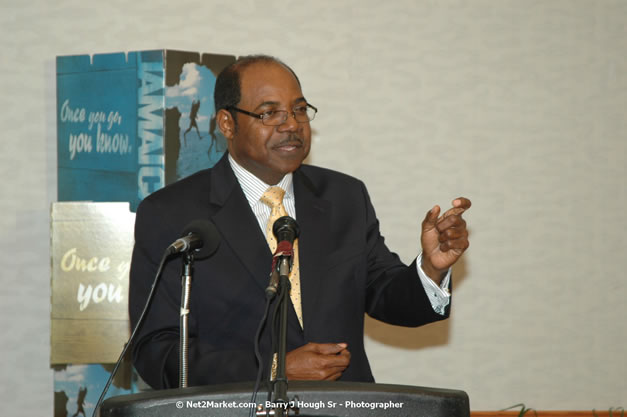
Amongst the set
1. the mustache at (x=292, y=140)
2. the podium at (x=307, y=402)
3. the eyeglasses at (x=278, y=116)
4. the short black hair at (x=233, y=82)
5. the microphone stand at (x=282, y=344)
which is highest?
the short black hair at (x=233, y=82)

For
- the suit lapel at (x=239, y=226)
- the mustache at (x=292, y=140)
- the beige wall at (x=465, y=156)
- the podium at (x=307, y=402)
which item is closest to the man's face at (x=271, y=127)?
the mustache at (x=292, y=140)

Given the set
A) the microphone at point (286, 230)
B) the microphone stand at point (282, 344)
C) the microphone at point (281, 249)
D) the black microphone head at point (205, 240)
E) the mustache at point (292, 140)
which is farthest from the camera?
the mustache at point (292, 140)

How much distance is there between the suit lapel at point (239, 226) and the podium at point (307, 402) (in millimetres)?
988

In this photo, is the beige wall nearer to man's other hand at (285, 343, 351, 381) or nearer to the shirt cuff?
the shirt cuff

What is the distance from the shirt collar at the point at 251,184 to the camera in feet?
7.75

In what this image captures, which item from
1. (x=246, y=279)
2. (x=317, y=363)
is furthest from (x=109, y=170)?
(x=317, y=363)

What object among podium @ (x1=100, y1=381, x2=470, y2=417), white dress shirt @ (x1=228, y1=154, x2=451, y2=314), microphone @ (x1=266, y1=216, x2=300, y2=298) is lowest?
podium @ (x1=100, y1=381, x2=470, y2=417)

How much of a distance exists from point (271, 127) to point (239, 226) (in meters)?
0.31

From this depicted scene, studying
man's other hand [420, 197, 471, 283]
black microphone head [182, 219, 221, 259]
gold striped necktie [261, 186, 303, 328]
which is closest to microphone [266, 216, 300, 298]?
black microphone head [182, 219, 221, 259]

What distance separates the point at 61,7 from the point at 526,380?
310 cm

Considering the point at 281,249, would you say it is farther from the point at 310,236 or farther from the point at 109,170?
the point at 109,170

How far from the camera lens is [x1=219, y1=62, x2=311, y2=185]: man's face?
2.25m

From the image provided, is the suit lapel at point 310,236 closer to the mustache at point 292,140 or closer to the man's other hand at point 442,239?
the mustache at point 292,140

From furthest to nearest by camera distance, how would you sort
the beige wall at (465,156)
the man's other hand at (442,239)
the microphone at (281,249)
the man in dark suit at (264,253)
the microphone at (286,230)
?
1. the beige wall at (465,156)
2. the man in dark suit at (264,253)
3. the man's other hand at (442,239)
4. the microphone at (286,230)
5. the microphone at (281,249)
